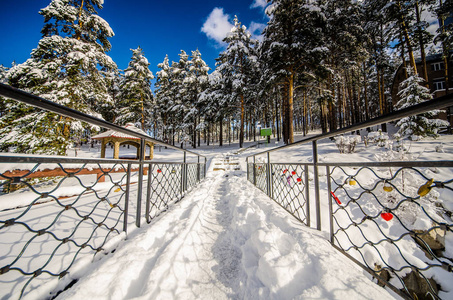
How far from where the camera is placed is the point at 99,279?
1015 millimetres

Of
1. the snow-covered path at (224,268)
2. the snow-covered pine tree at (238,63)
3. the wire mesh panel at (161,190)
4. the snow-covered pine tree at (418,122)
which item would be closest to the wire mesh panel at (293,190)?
the snow-covered path at (224,268)

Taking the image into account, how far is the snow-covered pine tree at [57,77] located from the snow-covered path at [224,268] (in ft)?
25.0

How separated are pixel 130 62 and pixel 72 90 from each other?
1261 centimetres

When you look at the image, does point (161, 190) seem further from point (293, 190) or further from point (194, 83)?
point (194, 83)

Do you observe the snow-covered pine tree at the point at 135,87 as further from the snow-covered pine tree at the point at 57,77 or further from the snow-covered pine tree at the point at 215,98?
the snow-covered pine tree at the point at 57,77

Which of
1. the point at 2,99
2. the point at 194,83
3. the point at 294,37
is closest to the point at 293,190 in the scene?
the point at 294,37

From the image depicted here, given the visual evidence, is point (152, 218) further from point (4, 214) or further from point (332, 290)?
point (4, 214)

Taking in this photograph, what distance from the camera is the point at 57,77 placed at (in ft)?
22.5

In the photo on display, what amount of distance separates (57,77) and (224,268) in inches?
400

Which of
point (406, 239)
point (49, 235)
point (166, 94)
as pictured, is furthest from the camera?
point (166, 94)

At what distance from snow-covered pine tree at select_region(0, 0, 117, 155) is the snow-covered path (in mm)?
7621

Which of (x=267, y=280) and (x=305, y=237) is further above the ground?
(x=305, y=237)

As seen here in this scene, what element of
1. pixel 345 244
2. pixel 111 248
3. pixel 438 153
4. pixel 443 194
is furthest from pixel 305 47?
pixel 111 248

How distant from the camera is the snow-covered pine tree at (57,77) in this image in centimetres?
597
